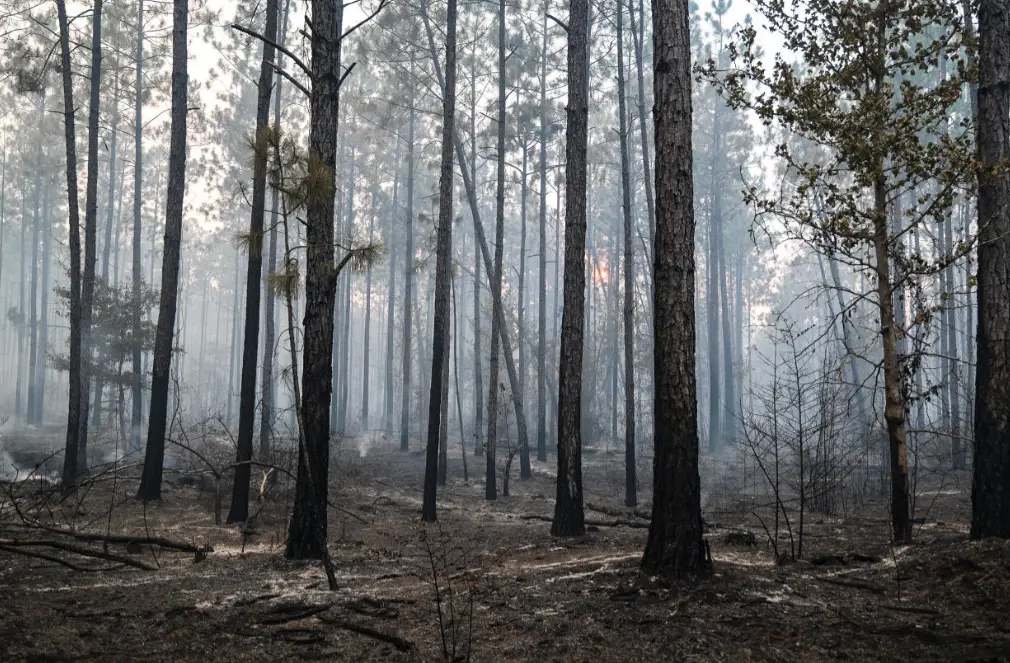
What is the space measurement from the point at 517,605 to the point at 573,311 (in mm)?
4728

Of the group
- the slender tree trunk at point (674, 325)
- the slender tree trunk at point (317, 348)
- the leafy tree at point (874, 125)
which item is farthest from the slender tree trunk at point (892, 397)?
the slender tree trunk at point (317, 348)

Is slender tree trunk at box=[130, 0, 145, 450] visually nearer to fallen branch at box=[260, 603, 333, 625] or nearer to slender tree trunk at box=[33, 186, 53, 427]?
slender tree trunk at box=[33, 186, 53, 427]

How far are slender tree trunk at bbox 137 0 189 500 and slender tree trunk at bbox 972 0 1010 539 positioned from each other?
36.4 ft

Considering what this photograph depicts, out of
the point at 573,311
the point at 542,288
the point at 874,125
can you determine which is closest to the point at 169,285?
the point at 573,311

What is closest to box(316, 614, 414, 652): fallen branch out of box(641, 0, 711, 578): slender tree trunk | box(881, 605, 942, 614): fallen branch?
box(641, 0, 711, 578): slender tree trunk

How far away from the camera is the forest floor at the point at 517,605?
174 inches

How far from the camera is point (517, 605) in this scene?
5.43m

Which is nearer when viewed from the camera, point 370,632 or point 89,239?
point 370,632

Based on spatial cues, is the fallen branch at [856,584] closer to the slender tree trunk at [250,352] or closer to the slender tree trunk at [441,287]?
the slender tree trunk at [441,287]

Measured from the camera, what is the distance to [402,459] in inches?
894

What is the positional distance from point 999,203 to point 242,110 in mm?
28396

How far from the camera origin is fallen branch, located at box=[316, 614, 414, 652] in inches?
178

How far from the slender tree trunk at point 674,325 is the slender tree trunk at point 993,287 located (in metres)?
3.28

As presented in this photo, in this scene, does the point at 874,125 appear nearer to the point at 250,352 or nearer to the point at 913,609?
the point at 913,609
